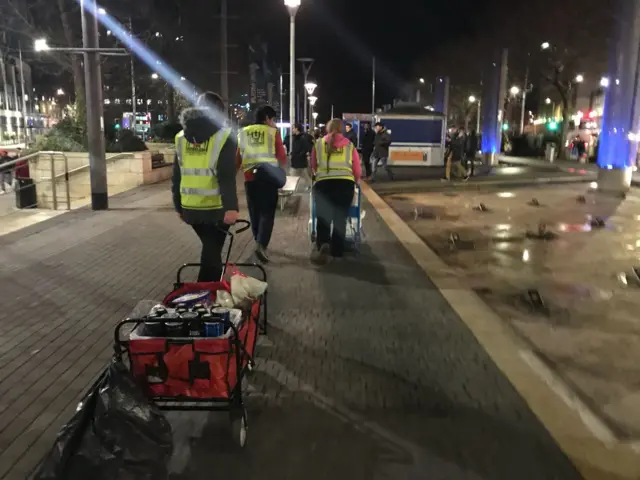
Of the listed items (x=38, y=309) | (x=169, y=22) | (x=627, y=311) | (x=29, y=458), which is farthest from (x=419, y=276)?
(x=169, y=22)

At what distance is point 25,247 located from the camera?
851 cm

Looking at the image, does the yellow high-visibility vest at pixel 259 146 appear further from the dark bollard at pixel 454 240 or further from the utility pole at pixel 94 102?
the utility pole at pixel 94 102

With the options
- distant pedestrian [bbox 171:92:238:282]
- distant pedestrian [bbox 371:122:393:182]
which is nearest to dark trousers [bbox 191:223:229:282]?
distant pedestrian [bbox 171:92:238:282]

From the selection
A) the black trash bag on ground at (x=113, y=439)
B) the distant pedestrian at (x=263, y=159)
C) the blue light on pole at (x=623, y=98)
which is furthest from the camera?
the blue light on pole at (x=623, y=98)

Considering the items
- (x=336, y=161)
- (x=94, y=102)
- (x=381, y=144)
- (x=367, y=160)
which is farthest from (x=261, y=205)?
(x=367, y=160)

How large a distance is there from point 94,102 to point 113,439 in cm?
1019

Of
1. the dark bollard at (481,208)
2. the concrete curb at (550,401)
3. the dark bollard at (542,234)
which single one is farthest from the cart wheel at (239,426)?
the dark bollard at (481,208)

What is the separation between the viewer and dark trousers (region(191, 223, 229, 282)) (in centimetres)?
498

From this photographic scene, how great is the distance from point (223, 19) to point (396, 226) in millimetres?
15102

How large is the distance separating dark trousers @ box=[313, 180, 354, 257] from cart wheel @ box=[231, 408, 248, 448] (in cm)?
449

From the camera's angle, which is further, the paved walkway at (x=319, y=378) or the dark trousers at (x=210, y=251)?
the dark trousers at (x=210, y=251)

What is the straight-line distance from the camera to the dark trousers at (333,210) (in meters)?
7.68

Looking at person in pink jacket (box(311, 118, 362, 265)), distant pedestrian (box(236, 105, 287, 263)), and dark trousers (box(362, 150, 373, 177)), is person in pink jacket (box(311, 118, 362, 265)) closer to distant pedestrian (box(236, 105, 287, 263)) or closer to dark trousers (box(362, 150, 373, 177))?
distant pedestrian (box(236, 105, 287, 263))

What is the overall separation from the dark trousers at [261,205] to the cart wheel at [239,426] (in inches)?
159
